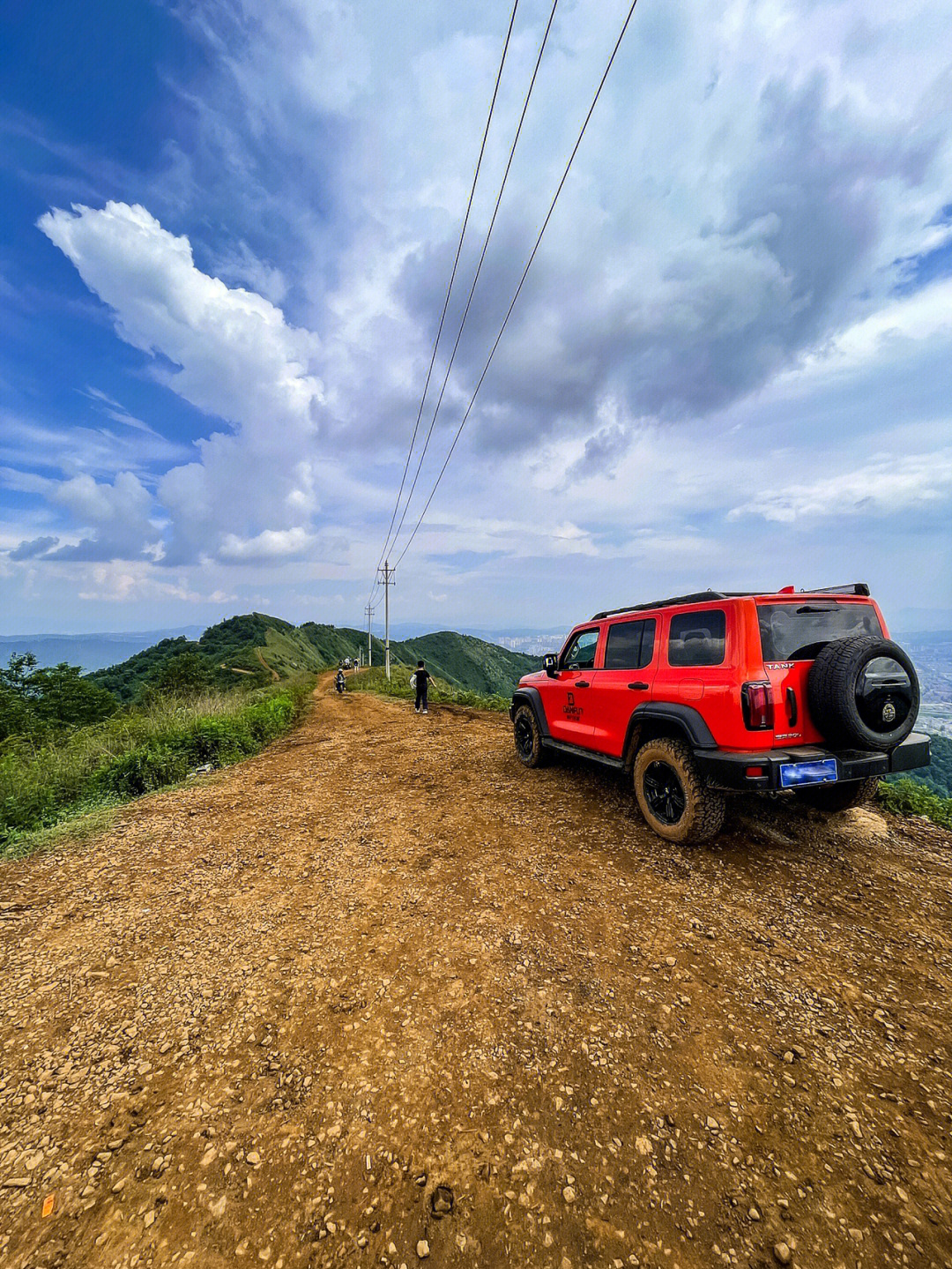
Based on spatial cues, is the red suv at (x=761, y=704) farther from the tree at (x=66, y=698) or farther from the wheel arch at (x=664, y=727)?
the tree at (x=66, y=698)

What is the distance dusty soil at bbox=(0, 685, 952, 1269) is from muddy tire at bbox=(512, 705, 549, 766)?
90.7 inches

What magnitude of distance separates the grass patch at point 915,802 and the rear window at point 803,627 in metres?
2.17

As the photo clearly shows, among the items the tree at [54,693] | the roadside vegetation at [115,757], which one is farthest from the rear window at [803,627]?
the tree at [54,693]

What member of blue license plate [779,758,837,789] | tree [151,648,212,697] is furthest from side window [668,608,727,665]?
tree [151,648,212,697]

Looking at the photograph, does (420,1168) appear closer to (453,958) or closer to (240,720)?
(453,958)

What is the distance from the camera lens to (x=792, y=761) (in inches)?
144

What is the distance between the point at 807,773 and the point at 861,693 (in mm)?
747

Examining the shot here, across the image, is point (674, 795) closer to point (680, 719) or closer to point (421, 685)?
point (680, 719)

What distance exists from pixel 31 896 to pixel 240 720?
7173mm

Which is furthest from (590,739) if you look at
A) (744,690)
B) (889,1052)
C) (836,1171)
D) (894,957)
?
(836,1171)

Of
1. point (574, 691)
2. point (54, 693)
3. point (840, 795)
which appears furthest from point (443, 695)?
point (54, 693)

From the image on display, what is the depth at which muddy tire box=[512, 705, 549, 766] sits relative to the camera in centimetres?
697

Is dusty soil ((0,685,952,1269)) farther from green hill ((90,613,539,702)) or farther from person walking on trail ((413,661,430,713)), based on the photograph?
green hill ((90,613,539,702))

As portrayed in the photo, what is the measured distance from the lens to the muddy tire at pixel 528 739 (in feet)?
22.9
